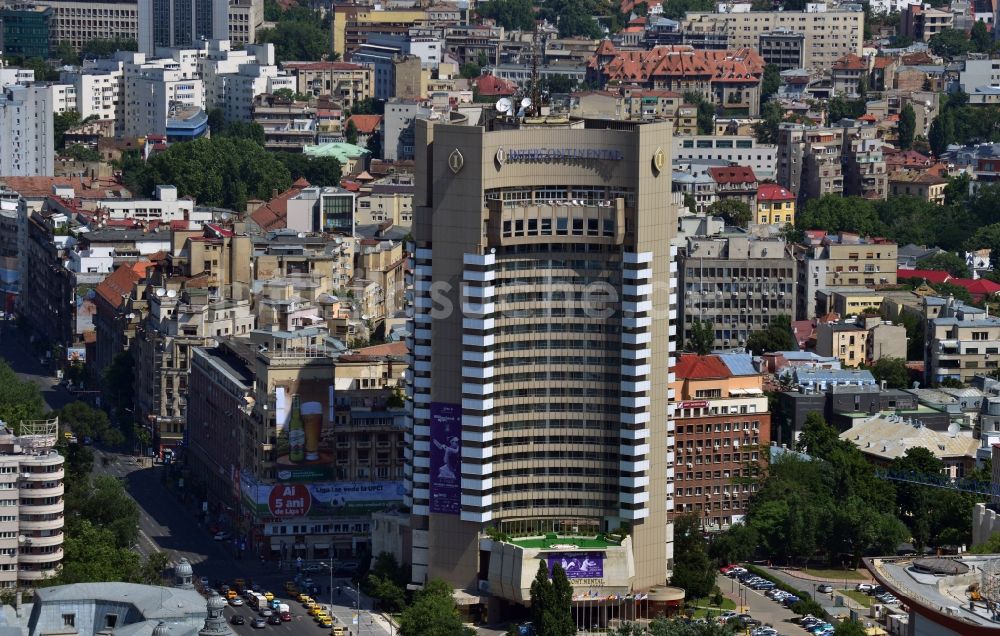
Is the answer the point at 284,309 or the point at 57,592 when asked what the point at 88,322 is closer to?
the point at 284,309

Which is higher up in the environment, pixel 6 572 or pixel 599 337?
pixel 599 337

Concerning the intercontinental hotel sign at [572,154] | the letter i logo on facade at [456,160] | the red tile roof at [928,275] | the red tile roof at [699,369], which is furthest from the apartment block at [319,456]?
the red tile roof at [928,275]

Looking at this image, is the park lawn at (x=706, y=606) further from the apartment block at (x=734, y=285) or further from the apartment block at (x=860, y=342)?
the apartment block at (x=734, y=285)

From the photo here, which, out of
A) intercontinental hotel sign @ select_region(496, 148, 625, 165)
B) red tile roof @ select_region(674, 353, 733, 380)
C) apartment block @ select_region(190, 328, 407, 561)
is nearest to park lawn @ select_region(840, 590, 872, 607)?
red tile roof @ select_region(674, 353, 733, 380)

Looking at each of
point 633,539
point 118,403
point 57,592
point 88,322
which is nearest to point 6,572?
point 57,592

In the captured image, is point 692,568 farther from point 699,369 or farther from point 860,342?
point 860,342

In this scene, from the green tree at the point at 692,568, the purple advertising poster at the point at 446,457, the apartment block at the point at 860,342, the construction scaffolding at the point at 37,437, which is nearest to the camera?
the purple advertising poster at the point at 446,457

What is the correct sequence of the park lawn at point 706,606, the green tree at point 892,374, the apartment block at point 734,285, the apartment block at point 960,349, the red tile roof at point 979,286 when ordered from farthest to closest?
the red tile roof at point 979,286 < the apartment block at point 734,285 < the apartment block at point 960,349 < the green tree at point 892,374 < the park lawn at point 706,606
